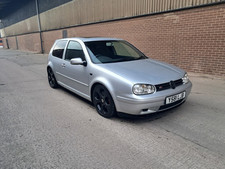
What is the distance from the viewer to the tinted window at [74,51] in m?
3.98

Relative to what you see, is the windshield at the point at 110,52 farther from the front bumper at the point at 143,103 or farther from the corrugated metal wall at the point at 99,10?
the corrugated metal wall at the point at 99,10

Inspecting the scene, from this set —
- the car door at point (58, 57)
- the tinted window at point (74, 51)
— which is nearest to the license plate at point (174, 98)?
the tinted window at point (74, 51)

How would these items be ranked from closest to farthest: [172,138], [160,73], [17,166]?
[17,166], [172,138], [160,73]

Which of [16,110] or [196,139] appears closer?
[196,139]

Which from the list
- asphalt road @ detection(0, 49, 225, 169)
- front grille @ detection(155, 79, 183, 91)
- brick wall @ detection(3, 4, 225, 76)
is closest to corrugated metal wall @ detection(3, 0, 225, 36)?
brick wall @ detection(3, 4, 225, 76)

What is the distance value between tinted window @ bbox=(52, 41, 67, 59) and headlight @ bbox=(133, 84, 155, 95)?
275 cm

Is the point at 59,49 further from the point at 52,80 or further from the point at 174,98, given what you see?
the point at 174,98

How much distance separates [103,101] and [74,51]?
160 centimetres

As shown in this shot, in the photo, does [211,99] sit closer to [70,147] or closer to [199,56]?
[199,56]

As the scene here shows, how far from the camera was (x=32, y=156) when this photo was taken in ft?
7.59

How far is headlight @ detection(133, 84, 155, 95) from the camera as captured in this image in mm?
2832

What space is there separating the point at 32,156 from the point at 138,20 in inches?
303

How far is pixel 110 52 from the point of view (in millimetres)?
3994

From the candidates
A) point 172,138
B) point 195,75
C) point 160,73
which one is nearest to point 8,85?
point 160,73
